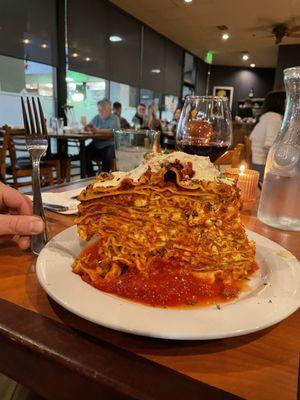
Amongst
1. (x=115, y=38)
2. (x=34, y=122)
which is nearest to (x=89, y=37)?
(x=115, y=38)

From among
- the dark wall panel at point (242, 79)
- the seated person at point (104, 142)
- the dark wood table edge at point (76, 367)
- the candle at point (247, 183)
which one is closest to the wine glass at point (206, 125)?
the candle at point (247, 183)

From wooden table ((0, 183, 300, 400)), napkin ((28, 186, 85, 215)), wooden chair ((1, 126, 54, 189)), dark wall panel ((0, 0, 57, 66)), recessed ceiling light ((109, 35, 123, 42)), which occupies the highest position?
recessed ceiling light ((109, 35, 123, 42))

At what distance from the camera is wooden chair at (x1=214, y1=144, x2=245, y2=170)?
1682 mm

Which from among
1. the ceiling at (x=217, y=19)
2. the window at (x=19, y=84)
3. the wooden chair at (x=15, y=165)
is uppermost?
the ceiling at (x=217, y=19)

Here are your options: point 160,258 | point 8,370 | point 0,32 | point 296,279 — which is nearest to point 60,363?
point 8,370

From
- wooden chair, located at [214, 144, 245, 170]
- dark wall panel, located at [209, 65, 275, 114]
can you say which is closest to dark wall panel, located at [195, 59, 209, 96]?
dark wall panel, located at [209, 65, 275, 114]

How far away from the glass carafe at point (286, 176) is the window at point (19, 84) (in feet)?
13.5

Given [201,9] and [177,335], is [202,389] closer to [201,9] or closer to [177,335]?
[177,335]

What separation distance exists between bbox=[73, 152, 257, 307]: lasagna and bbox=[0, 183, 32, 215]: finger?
28 cm

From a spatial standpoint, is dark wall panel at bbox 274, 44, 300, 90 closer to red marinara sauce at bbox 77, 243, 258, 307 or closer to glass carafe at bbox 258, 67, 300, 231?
glass carafe at bbox 258, 67, 300, 231

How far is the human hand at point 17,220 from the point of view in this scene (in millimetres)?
610

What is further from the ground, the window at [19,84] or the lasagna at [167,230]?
the window at [19,84]

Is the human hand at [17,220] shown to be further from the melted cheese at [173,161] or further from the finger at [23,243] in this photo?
the melted cheese at [173,161]

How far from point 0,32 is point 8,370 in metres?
4.77
